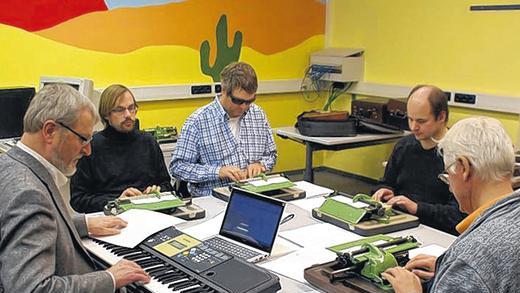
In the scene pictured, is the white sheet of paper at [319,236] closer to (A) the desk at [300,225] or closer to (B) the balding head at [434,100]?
(A) the desk at [300,225]

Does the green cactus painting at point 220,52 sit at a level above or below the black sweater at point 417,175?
above

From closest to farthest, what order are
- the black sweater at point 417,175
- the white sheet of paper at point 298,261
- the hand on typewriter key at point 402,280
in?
the hand on typewriter key at point 402,280 → the white sheet of paper at point 298,261 → the black sweater at point 417,175

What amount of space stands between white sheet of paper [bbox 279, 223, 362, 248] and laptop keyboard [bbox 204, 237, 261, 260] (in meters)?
0.26

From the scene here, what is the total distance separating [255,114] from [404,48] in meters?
2.57

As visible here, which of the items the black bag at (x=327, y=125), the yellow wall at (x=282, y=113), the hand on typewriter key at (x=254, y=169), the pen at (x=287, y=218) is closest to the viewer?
the pen at (x=287, y=218)

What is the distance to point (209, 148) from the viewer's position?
122 inches

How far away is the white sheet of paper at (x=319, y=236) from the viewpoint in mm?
2098

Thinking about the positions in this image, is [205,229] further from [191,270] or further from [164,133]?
[164,133]

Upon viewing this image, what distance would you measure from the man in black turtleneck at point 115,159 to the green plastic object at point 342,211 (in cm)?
95

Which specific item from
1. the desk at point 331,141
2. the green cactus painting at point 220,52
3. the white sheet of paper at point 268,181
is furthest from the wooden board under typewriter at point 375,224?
the green cactus painting at point 220,52

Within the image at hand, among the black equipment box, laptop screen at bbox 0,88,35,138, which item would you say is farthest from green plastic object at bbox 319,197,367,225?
the black equipment box

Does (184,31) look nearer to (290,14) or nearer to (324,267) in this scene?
(290,14)

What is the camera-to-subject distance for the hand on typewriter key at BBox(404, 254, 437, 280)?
1.70 m

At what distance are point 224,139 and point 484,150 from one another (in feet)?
5.88
